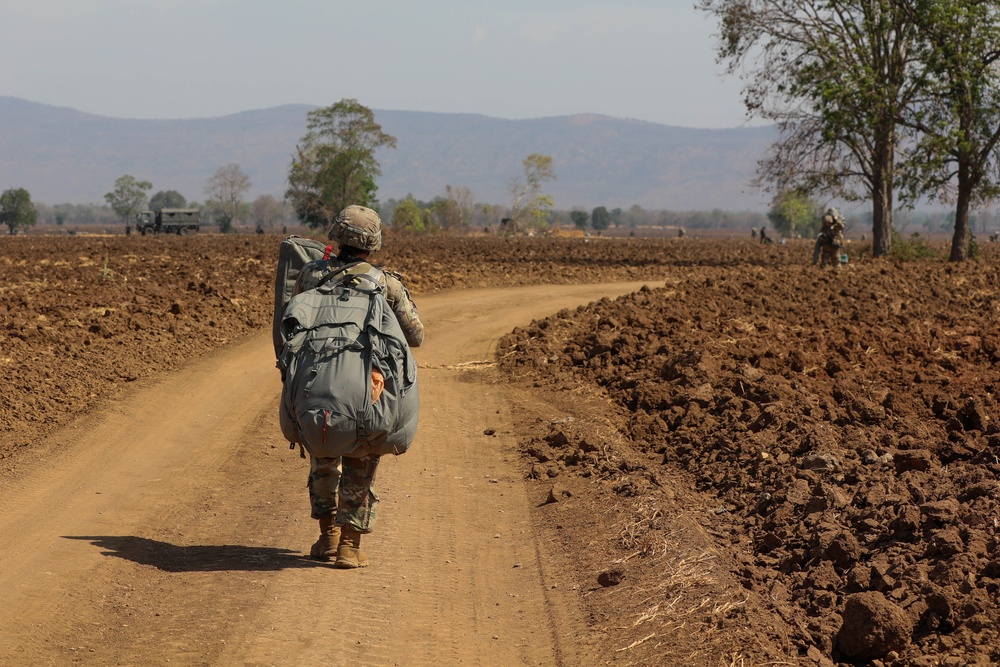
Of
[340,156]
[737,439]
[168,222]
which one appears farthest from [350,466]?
[340,156]

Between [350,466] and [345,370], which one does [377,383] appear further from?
[350,466]

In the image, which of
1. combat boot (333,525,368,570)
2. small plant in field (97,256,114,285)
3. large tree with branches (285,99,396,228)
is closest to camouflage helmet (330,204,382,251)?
combat boot (333,525,368,570)

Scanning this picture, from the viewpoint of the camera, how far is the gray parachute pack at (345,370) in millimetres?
5879

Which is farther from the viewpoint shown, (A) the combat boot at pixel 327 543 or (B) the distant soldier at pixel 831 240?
(B) the distant soldier at pixel 831 240

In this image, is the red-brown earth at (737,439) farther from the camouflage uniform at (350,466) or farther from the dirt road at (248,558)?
the camouflage uniform at (350,466)

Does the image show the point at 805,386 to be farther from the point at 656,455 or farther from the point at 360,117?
the point at 360,117

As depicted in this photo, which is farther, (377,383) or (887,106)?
(887,106)

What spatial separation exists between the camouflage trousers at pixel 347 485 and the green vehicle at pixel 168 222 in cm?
7128

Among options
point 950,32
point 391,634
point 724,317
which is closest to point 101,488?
point 391,634

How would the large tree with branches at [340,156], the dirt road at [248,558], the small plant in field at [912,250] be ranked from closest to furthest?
the dirt road at [248,558] < the small plant in field at [912,250] < the large tree with branches at [340,156]

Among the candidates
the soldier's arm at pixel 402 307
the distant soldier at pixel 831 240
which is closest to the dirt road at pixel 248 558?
the soldier's arm at pixel 402 307

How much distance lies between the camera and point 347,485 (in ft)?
21.1

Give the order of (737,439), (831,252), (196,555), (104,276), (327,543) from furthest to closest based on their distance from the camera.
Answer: (831,252), (104,276), (737,439), (196,555), (327,543)

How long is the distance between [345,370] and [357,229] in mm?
876
